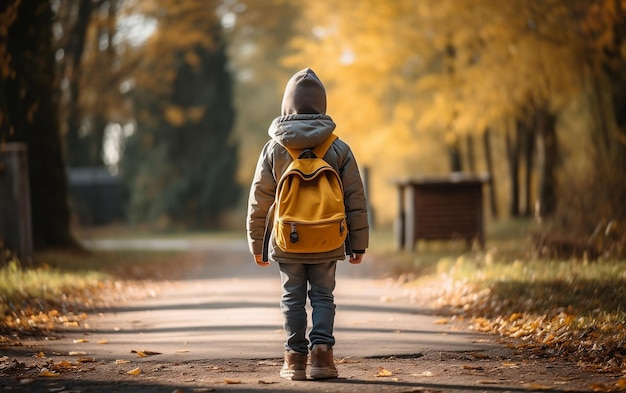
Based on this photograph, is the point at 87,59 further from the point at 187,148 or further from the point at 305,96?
the point at 305,96

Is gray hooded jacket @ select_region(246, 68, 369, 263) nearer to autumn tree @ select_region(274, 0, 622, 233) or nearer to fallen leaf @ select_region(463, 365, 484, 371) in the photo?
fallen leaf @ select_region(463, 365, 484, 371)

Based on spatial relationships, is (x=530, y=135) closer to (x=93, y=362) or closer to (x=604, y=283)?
(x=604, y=283)

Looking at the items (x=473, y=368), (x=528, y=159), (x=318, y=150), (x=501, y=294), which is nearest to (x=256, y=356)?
(x=473, y=368)

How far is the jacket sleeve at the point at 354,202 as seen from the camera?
604 centimetres

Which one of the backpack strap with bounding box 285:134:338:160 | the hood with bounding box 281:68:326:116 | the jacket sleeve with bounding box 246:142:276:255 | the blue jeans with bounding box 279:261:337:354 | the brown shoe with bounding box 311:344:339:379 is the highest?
the hood with bounding box 281:68:326:116

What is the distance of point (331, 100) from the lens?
22984mm

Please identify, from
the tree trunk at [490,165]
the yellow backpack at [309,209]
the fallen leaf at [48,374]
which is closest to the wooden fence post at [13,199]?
the fallen leaf at [48,374]

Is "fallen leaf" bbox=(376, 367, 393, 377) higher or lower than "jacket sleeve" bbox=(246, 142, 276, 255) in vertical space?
lower

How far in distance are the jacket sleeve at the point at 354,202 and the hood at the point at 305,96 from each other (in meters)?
0.34

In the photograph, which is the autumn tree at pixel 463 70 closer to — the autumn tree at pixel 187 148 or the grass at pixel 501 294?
the grass at pixel 501 294

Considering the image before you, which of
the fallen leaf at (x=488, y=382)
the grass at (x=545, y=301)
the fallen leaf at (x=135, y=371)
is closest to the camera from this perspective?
the fallen leaf at (x=488, y=382)

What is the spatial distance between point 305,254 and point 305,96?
1.00m

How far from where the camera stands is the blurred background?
579 inches

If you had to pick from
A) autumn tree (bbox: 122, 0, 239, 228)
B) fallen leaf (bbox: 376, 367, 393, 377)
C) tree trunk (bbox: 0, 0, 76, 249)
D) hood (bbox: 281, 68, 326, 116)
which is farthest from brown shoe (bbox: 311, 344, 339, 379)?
autumn tree (bbox: 122, 0, 239, 228)
